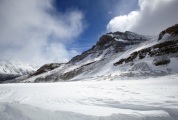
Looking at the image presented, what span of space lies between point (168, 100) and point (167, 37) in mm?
33619

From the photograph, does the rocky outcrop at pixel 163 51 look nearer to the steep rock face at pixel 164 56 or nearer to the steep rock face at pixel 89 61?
the steep rock face at pixel 164 56

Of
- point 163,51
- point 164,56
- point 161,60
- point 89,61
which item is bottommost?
point 161,60

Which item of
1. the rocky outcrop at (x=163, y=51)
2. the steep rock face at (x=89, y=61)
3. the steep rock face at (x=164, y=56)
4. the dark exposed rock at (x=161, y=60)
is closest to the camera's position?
the steep rock face at (x=164, y=56)

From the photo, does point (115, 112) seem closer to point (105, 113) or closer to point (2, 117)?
point (105, 113)

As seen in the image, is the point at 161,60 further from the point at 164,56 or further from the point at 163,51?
the point at 163,51

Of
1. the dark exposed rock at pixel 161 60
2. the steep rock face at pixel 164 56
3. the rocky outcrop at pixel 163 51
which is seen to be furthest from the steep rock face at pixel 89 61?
the dark exposed rock at pixel 161 60

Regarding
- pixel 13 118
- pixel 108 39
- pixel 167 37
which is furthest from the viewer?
pixel 108 39

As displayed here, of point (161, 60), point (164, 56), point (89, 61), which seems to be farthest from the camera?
point (89, 61)

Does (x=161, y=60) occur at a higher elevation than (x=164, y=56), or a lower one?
lower

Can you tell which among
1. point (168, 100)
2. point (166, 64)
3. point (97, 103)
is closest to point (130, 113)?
point (97, 103)

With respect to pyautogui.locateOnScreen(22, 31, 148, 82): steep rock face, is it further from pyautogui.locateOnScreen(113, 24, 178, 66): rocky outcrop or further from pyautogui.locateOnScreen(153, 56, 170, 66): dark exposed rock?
pyautogui.locateOnScreen(153, 56, 170, 66): dark exposed rock

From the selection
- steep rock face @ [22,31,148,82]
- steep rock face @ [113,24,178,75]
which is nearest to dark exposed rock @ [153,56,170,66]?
steep rock face @ [113,24,178,75]

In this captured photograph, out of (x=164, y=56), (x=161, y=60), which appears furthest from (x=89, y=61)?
(x=161, y=60)

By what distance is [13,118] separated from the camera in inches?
258
